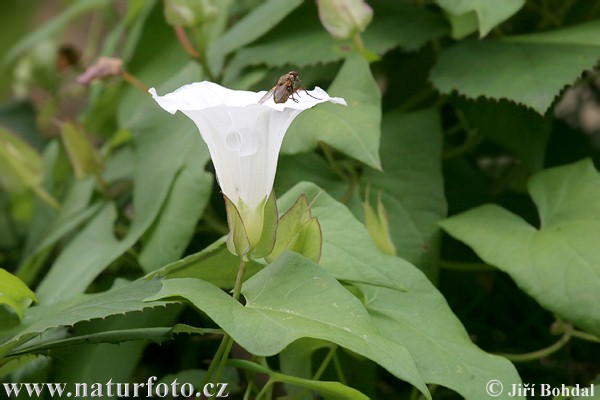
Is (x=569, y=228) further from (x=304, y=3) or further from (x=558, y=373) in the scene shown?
(x=304, y=3)

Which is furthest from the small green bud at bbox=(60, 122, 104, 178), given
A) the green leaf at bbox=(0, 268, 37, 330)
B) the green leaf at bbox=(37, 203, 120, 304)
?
the green leaf at bbox=(0, 268, 37, 330)

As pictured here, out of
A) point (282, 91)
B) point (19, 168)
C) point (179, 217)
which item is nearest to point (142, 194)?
point (179, 217)

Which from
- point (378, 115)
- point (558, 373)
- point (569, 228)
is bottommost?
point (558, 373)

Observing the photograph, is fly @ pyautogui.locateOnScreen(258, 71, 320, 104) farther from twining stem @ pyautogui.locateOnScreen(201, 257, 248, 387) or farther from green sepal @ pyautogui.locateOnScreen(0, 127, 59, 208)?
green sepal @ pyautogui.locateOnScreen(0, 127, 59, 208)

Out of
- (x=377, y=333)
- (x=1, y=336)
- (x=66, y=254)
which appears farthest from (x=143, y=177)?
(x=377, y=333)

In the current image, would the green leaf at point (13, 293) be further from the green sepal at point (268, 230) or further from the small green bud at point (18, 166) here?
the small green bud at point (18, 166)
